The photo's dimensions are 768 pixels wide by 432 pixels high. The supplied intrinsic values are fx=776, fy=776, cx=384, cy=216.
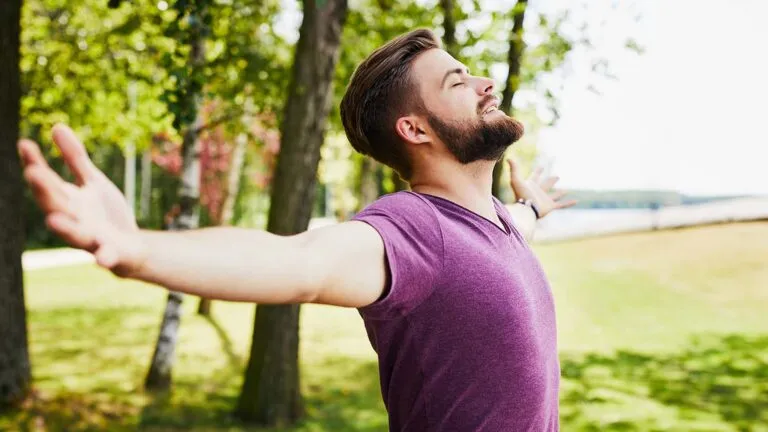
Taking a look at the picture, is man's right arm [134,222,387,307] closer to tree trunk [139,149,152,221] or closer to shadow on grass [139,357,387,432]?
shadow on grass [139,357,387,432]

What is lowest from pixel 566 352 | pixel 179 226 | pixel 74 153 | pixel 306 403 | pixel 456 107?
pixel 566 352

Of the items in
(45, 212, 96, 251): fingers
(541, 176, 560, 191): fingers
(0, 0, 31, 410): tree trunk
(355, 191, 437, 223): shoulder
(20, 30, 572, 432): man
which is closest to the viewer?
(45, 212, 96, 251): fingers

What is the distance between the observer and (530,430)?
6.22 feet

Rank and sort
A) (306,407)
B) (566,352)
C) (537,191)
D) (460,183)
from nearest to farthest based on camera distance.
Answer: (460,183)
(537,191)
(306,407)
(566,352)

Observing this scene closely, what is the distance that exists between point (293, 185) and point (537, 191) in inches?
151

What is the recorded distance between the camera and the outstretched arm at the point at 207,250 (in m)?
1.17

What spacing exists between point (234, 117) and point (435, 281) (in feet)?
26.5

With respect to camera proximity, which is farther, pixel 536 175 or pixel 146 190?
pixel 146 190

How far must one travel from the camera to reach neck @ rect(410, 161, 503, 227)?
1987 millimetres

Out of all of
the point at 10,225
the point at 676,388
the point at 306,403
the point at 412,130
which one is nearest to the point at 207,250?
the point at 412,130

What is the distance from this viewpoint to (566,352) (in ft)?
37.6

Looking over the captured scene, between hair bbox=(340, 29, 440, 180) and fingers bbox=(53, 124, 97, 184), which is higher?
hair bbox=(340, 29, 440, 180)

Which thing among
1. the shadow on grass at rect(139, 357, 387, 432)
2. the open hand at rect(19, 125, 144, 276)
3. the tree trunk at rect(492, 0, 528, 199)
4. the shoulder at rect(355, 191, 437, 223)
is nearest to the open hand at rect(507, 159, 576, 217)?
the shoulder at rect(355, 191, 437, 223)

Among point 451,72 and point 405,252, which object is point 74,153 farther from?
point 451,72
